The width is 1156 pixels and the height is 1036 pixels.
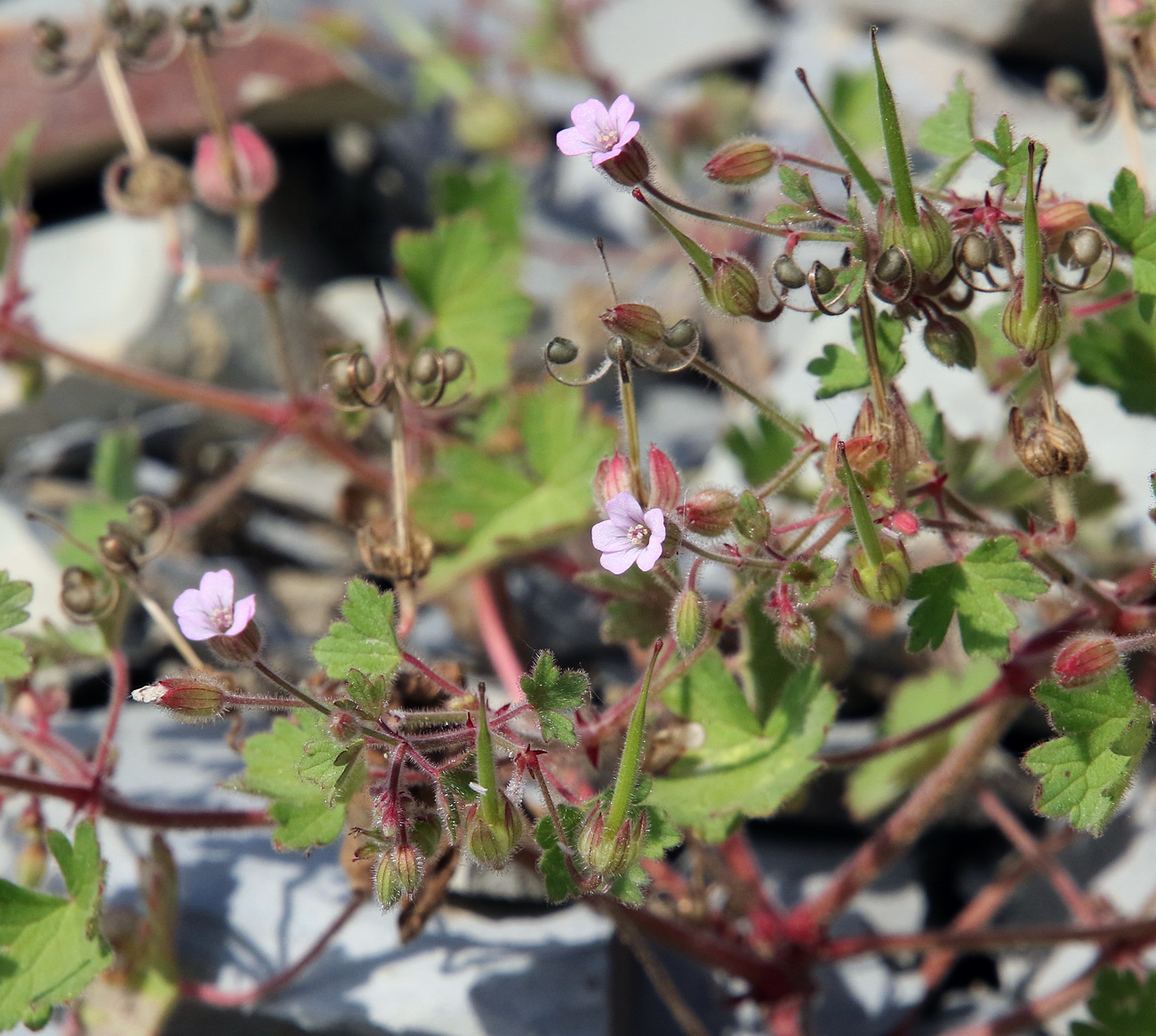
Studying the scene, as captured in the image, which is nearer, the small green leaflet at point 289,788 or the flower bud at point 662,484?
the flower bud at point 662,484

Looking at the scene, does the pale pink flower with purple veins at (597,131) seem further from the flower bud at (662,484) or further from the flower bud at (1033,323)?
the flower bud at (1033,323)

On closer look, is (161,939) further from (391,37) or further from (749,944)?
(391,37)

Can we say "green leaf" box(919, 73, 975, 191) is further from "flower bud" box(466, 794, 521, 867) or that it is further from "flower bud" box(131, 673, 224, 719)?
"flower bud" box(131, 673, 224, 719)

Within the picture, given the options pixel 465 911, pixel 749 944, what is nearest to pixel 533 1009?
pixel 465 911

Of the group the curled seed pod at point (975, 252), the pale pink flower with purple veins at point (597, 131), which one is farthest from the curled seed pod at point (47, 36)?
the curled seed pod at point (975, 252)

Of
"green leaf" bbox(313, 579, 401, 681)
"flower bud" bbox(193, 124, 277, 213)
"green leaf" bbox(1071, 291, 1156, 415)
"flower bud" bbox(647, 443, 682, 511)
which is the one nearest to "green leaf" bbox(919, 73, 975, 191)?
"green leaf" bbox(1071, 291, 1156, 415)

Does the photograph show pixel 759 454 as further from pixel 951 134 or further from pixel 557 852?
pixel 557 852

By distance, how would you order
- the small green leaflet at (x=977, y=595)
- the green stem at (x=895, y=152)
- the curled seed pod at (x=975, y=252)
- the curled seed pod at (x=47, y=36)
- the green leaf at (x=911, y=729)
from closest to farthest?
1. the green stem at (x=895, y=152)
2. the curled seed pod at (x=975, y=252)
3. the small green leaflet at (x=977, y=595)
4. the green leaf at (x=911, y=729)
5. the curled seed pod at (x=47, y=36)
